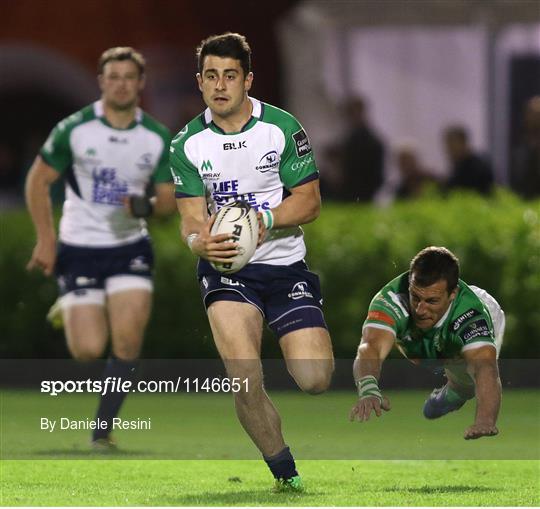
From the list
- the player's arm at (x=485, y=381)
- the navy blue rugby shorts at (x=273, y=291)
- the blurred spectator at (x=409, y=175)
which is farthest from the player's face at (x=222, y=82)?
the blurred spectator at (x=409, y=175)

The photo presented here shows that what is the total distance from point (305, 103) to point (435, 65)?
1.70m

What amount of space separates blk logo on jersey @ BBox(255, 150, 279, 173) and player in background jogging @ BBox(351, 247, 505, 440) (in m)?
0.95

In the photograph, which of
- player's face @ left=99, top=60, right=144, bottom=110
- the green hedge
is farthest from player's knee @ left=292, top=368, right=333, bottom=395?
the green hedge

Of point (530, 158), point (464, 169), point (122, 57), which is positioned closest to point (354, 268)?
point (464, 169)

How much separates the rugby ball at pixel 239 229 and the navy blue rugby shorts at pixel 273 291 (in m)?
0.17

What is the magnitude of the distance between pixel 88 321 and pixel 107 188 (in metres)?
0.94

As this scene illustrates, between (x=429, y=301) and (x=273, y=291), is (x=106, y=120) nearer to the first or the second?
(x=273, y=291)

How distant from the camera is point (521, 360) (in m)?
13.3

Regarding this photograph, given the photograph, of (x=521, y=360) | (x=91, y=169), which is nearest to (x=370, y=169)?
(x=521, y=360)

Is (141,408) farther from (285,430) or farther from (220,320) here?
(220,320)

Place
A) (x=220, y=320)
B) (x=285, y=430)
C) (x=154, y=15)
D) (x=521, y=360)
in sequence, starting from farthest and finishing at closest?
1. (x=154, y=15)
2. (x=521, y=360)
3. (x=285, y=430)
4. (x=220, y=320)

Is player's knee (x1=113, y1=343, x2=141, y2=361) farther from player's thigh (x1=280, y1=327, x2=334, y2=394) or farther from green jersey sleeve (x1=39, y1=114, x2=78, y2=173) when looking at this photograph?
player's thigh (x1=280, y1=327, x2=334, y2=394)

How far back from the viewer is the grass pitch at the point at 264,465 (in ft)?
28.4

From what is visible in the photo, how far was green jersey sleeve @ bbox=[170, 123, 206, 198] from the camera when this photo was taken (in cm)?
866
